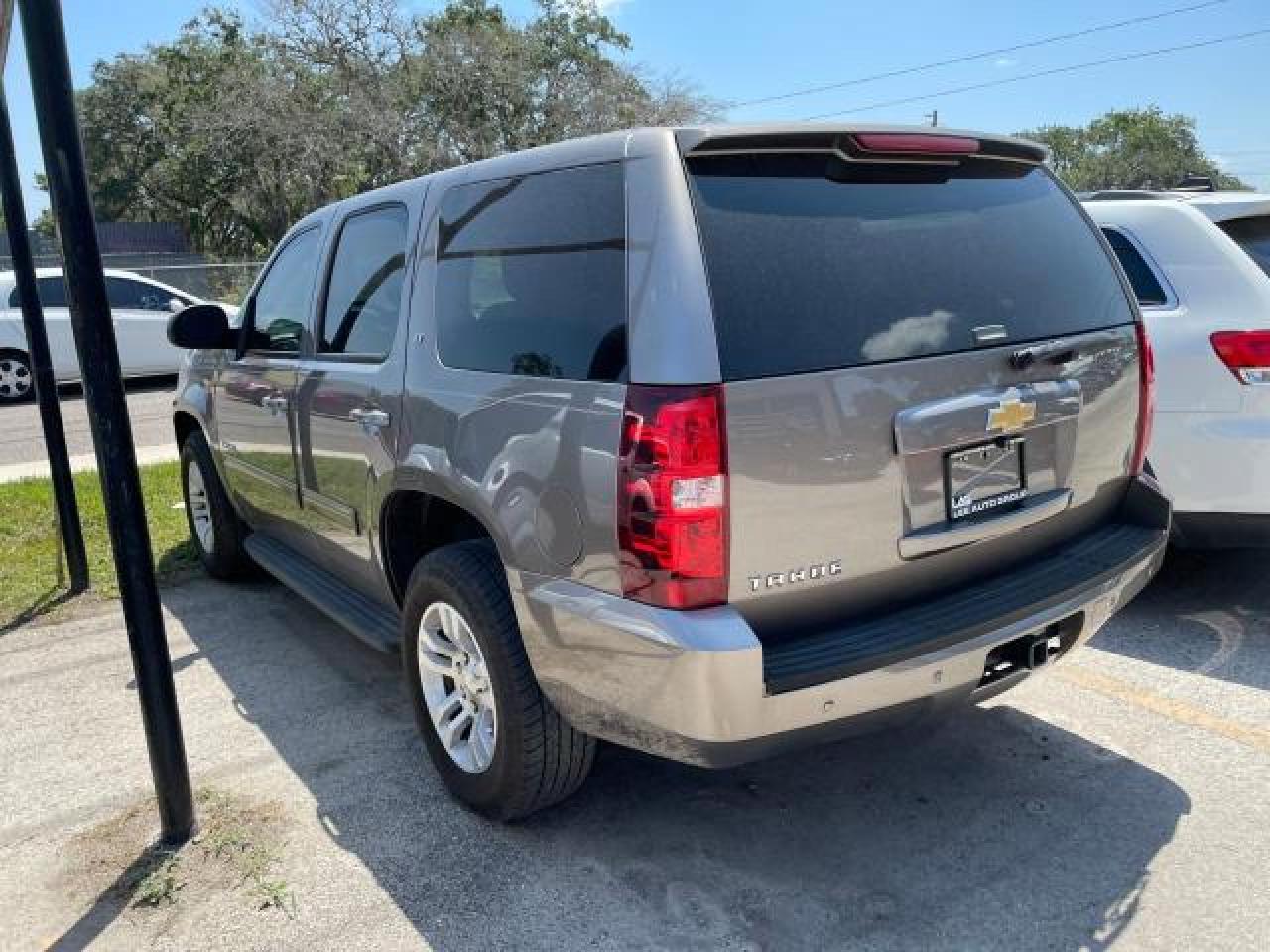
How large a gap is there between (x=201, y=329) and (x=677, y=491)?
3.13m

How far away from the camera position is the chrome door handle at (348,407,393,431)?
3.32 meters

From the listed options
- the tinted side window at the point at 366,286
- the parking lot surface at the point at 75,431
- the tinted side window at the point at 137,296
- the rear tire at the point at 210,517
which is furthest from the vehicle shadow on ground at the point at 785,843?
the tinted side window at the point at 137,296

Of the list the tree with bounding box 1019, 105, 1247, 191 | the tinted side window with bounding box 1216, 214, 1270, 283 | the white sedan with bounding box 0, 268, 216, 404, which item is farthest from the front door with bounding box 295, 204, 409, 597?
the tree with bounding box 1019, 105, 1247, 191

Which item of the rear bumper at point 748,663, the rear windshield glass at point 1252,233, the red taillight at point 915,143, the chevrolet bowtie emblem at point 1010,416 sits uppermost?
the red taillight at point 915,143

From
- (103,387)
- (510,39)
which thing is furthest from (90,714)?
(510,39)

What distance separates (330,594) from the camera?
407 cm

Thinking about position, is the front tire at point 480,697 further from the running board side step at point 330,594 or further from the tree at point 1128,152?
the tree at point 1128,152

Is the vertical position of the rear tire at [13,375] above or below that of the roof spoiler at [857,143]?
→ below

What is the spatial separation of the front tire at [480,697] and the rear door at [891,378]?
2.50 feet

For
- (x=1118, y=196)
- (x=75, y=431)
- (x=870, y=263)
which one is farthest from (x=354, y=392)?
(x=75, y=431)

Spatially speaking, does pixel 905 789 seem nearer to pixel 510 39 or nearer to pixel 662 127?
pixel 662 127

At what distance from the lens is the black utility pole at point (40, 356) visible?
4.98m

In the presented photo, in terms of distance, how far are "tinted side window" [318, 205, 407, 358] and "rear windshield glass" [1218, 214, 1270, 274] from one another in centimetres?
354

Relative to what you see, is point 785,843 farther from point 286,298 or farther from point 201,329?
point 201,329
